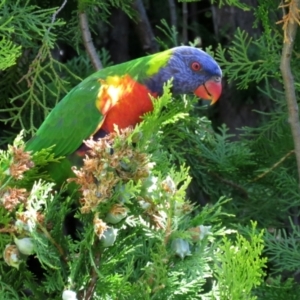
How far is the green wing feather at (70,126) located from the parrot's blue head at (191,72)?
22 centimetres

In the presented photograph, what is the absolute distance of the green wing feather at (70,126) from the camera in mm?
1462

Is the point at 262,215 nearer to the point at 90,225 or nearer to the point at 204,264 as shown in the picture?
the point at 204,264

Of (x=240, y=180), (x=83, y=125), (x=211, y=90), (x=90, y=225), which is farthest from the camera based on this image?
(x=240, y=180)

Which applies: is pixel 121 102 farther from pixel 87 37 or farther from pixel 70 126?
pixel 87 37

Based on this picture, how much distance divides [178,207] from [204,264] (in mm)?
107

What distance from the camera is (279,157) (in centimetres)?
176

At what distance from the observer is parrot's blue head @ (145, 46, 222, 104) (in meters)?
1.65

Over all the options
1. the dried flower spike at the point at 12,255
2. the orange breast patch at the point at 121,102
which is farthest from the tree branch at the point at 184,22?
the dried flower spike at the point at 12,255

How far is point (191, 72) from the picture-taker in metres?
1.68

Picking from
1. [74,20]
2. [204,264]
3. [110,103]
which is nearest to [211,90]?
[110,103]

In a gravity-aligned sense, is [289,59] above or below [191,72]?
above

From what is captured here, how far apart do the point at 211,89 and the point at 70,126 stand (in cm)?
44

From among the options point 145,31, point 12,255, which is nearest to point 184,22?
point 145,31

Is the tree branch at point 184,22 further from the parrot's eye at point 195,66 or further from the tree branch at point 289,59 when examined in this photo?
the tree branch at point 289,59
